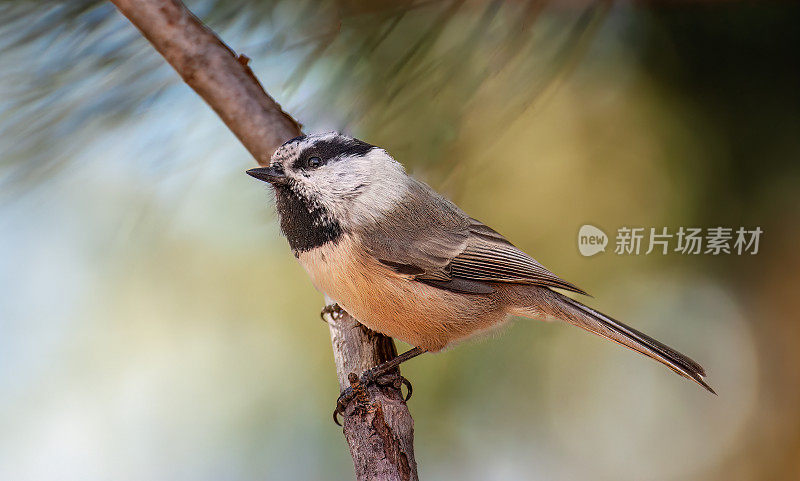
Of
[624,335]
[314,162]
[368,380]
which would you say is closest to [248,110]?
[314,162]

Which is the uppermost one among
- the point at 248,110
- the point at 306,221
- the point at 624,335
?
the point at 248,110

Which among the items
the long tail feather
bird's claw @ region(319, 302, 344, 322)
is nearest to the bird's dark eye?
bird's claw @ region(319, 302, 344, 322)

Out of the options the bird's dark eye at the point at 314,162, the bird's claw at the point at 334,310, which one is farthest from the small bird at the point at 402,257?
the bird's claw at the point at 334,310

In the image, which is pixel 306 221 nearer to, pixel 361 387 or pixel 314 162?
pixel 314 162

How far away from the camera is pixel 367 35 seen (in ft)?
3.49

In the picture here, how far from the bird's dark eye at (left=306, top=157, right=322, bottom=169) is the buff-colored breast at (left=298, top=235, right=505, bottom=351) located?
4.1 inches

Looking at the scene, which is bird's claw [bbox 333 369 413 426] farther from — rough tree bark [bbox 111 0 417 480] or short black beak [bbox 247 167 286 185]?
short black beak [bbox 247 167 286 185]

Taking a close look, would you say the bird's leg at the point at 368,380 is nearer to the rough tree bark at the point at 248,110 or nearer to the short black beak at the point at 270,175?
the rough tree bark at the point at 248,110

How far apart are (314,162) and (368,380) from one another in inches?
12.7

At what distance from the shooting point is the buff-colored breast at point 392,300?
3.03ft

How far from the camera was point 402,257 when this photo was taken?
0.97 meters

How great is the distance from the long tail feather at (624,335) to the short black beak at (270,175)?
43 cm

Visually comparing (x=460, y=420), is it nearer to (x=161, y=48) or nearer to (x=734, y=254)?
(x=734, y=254)

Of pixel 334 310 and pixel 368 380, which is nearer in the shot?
pixel 368 380
